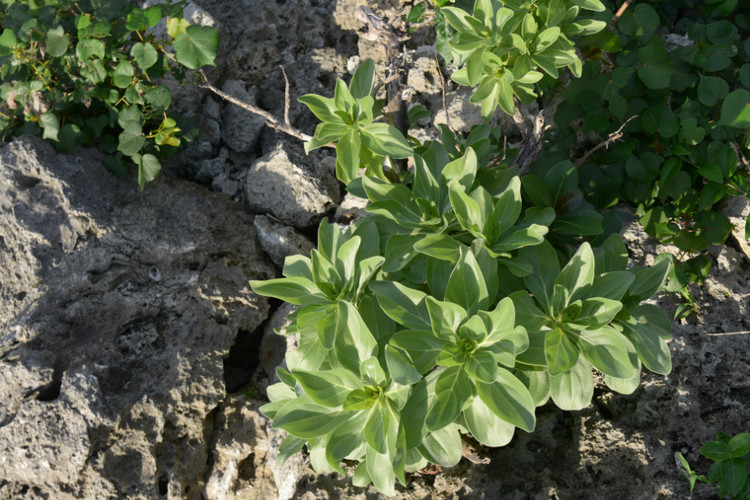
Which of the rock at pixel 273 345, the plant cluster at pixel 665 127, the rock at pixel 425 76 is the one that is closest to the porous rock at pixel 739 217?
the plant cluster at pixel 665 127

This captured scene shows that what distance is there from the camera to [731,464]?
6.12 ft

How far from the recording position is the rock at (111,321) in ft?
8.08

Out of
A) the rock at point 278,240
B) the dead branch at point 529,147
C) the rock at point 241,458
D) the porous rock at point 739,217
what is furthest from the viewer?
the rock at point 278,240

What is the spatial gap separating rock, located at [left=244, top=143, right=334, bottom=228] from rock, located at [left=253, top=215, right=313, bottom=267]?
0.07 m

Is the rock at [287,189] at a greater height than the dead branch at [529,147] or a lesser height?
lesser

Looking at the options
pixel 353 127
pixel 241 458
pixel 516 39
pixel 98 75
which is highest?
pixel 516 39

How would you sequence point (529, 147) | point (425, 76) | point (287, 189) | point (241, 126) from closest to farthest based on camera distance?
point (529, 147)
point (287, 189)
point (425, 76)
point (241, 126)

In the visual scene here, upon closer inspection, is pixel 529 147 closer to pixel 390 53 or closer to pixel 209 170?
pixel 390 53

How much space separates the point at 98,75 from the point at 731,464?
318 centimetres

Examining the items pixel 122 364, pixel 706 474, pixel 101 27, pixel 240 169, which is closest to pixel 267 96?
pixel 240 169

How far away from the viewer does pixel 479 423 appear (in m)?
1.69

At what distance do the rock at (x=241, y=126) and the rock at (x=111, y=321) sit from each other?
40cm

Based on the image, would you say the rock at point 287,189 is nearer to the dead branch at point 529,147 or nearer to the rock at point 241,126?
the rock at point 241,126

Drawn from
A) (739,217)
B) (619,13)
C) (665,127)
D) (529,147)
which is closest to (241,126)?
(529,147)
